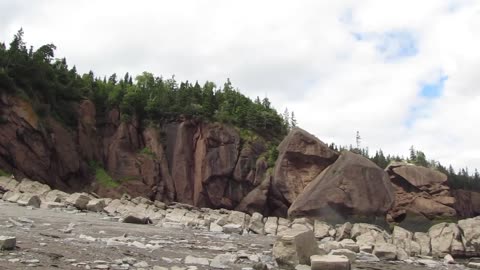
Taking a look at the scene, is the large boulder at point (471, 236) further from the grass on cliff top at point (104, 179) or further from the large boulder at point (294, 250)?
the grass on cliff top at point (104, 179)

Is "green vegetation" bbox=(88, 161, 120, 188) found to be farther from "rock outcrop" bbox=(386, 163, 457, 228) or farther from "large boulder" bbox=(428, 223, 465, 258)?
"large boulder" bbox=(428, 223, 465, 258)

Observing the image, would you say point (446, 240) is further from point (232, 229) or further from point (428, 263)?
point (232, 229)

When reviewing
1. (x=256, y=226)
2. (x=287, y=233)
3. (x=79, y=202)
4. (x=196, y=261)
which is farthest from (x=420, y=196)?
(x=196, y=261)

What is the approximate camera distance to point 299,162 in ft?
190

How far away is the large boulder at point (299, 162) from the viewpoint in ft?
187

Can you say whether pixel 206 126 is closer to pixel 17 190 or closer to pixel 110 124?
pixel 110 124

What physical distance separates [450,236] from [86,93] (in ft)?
184

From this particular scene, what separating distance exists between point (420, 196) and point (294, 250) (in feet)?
192

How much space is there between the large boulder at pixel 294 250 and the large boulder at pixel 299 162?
42.0 meters

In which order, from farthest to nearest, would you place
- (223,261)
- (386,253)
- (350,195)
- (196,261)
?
(350,195), (386,253), (223,261), (196,261)

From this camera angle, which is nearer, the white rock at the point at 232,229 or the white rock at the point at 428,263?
the white rock at the point at 428,263

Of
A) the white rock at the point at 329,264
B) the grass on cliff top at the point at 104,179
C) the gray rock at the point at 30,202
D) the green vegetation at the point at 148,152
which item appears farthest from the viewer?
the green vegetation at the point at 148,152

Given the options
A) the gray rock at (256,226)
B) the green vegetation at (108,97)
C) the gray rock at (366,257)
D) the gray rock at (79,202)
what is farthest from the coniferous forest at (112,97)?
the gray rock at (366,257)

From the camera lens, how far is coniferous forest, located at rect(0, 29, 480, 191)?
2112 inches
